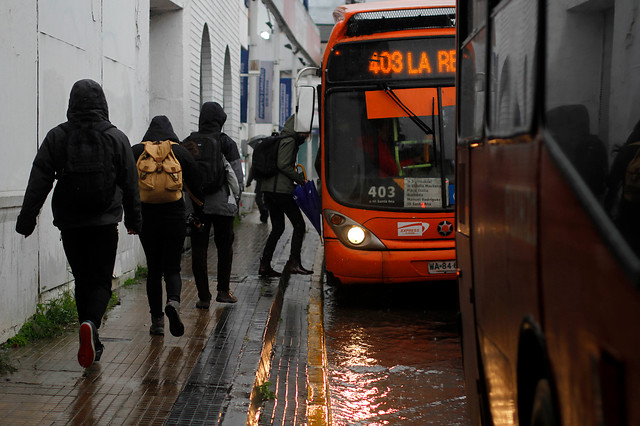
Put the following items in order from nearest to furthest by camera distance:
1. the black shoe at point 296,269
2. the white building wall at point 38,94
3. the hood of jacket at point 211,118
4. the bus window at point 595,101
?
1. the bus window at point 595,101
2. the white building wall at point 38,94
3. the hood of jacket at point 211,118
4. the black shoe at point 296,269

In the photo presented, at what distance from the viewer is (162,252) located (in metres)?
7.32

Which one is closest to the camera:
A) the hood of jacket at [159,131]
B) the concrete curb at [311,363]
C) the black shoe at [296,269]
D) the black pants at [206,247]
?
the concrete curb at [311,363]

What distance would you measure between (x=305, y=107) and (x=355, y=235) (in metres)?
1.58

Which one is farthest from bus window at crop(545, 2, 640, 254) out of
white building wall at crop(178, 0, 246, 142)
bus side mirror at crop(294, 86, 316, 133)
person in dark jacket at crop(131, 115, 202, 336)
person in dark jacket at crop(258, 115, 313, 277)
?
white building wall at crop(178, 0, 246, 142)

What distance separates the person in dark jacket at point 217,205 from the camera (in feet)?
27.7

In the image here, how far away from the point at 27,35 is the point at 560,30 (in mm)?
5506

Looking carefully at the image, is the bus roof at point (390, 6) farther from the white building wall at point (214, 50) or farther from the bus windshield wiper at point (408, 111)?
the white building wall at point (214, 50)

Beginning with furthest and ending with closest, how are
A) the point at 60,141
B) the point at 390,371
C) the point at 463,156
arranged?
the point at 390,371
the point at 60,141
the point at 463,156

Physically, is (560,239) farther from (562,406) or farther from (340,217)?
(340,217)

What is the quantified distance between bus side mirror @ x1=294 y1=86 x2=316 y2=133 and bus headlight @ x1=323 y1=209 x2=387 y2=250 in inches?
44.0

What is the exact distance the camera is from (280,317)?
8.89 meters

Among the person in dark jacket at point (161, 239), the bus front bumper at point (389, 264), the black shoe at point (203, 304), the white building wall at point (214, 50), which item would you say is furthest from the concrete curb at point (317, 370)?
the white building wall at point (214, 50)

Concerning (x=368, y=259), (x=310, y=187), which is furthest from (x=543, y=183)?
(x=310, y=187)

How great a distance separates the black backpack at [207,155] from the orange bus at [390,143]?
4.57 ft
